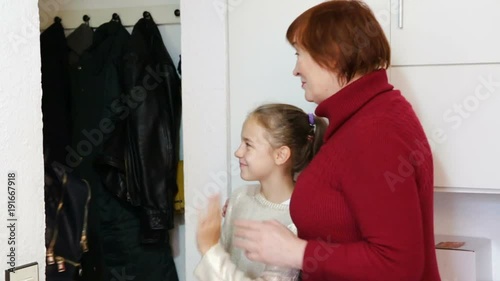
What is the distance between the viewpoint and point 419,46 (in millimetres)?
1449

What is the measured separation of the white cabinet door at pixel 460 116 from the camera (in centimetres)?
141

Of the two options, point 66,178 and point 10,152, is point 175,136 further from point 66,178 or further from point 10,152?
point 10,152

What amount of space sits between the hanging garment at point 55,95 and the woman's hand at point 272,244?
1270 millimetres

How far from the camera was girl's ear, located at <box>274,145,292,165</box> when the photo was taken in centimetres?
135

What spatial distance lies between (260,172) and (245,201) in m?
0.12

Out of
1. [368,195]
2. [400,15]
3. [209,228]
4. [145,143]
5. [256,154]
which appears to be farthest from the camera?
[145,143]

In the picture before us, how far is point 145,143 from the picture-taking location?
2088 millimetres

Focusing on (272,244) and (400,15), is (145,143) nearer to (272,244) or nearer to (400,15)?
(400,15)

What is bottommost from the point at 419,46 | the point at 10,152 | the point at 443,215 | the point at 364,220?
the point at 443,215

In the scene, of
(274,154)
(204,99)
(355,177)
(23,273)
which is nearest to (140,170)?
(204,99)

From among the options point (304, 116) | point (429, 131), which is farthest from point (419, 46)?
point (304, 116)

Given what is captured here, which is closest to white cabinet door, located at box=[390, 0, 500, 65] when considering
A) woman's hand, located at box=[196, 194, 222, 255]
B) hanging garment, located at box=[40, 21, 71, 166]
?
woman's hand, located at box=[196, 194, 222, 255]

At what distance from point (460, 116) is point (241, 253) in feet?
2.24
